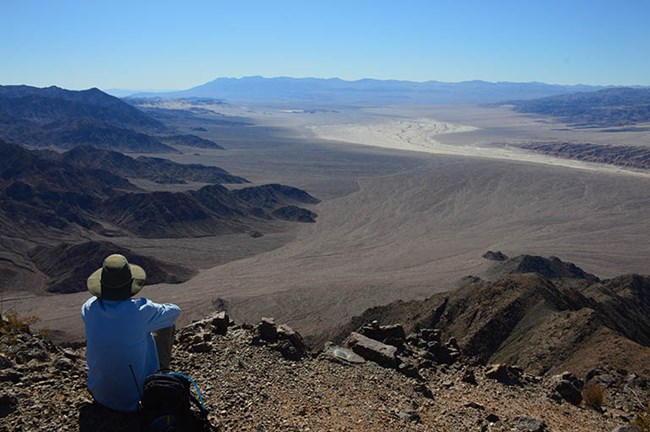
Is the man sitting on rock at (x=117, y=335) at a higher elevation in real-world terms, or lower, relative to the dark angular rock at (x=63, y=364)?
higher

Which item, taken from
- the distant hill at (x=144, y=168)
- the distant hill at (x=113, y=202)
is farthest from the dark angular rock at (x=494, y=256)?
the distant hill at (x=144, y=168)

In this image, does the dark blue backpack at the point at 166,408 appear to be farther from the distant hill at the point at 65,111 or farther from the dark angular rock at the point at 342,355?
the distant hill at the point at 65,111

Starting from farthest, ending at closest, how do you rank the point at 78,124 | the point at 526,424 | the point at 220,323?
the point at 78,124 → the point at 220,323 → the point at 526,424

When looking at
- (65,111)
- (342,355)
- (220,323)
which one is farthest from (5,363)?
(65,111)

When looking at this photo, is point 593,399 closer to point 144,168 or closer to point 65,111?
point 144,168

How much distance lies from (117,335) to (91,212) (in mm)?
58675

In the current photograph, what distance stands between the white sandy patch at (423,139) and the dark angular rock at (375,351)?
95.3 m

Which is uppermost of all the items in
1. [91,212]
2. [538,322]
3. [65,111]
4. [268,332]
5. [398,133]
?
[65,111]

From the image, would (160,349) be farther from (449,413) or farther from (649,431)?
(649,431)

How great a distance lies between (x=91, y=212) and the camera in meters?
59.4

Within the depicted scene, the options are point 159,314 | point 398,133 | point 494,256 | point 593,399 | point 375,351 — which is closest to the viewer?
point 159,314

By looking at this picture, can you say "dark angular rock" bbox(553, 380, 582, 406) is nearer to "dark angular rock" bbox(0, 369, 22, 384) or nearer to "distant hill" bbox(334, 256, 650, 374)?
"distant hill" bbox(334, 256, 650, 374)

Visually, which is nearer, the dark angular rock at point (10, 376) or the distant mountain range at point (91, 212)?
the dark angular rock at point (10, 376)

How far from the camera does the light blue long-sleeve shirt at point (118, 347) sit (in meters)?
4.89
